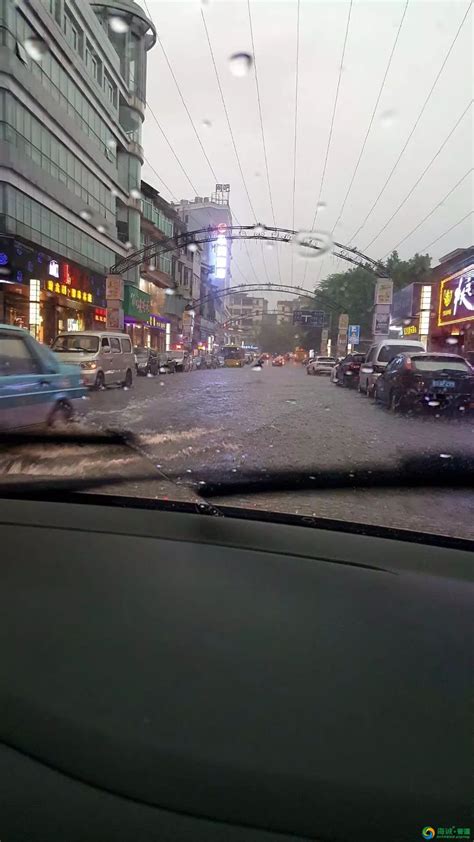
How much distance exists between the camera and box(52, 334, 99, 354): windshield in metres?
15.2

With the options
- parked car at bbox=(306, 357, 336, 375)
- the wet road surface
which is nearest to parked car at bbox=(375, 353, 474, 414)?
the wet road surface

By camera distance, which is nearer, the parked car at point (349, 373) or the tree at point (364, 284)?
the parked car at point (349, 373)

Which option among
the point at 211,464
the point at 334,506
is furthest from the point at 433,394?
the point at 334,506

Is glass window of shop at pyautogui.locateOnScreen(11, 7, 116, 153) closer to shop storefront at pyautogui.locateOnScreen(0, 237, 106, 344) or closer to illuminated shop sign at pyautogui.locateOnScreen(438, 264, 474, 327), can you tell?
shop storefront at pyautogui.locateOnScreen(0, 237, 106, 344)

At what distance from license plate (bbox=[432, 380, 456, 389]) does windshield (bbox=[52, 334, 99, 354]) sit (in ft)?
28.2

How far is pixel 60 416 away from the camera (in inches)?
277

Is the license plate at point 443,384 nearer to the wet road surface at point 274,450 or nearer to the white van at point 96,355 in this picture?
the wet road surface at point 274,450

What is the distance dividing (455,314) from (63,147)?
1981 centimetres

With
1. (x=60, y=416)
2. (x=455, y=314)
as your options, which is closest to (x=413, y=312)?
(x=455, y=314)

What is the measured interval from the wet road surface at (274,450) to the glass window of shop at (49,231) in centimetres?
1501

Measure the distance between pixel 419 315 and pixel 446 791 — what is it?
3425cm

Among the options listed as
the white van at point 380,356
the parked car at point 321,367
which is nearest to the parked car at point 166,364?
the parked car at point 321,367

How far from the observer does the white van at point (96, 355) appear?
14652 millimetres

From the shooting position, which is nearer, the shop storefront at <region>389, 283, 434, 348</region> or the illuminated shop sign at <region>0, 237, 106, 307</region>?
the illuminated shop sign at <region>0, 237, 106, 307</region>
